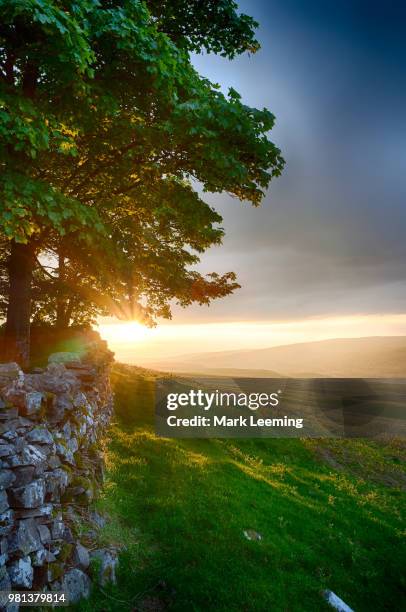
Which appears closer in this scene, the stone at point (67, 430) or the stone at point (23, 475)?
the stone at point (23, 475)

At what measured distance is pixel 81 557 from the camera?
815 centimetres

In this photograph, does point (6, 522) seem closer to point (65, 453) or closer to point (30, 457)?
point (30, 457)

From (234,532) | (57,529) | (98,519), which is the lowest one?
(234,532)

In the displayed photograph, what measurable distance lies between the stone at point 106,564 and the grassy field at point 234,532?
0.24m

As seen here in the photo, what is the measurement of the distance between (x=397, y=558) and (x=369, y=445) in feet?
71.2

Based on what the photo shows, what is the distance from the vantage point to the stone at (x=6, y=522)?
6840 mm

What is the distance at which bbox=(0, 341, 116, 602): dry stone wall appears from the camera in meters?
7.02

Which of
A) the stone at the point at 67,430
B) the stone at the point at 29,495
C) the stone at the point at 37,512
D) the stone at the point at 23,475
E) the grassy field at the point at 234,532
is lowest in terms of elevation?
the grassy field at the point at 234,532

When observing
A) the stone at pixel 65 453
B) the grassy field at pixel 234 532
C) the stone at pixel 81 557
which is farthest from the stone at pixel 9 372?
the grassy field at pixel 234 532

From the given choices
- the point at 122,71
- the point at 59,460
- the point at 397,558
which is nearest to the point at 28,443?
the point at 59,460

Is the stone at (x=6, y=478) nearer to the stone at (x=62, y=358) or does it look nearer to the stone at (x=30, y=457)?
the stone at (x=30, y=457)

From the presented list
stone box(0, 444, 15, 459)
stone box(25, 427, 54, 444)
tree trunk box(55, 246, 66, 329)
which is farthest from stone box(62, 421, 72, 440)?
tree trunk box(55, 246, 66, 329)

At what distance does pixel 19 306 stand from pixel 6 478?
836 cm

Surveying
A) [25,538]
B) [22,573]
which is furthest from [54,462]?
Result: [22,573]
